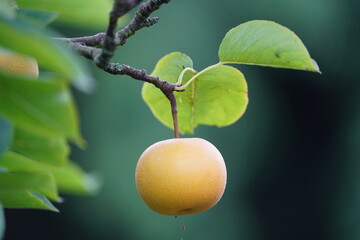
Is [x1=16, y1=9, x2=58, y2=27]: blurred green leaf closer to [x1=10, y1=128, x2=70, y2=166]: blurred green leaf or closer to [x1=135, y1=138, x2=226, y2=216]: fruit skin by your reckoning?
[x1=10, y1=128, x2=70, y2=166]: blurred green leaf

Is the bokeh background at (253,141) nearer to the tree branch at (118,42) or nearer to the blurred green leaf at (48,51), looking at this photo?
the tree branch at (118,42)

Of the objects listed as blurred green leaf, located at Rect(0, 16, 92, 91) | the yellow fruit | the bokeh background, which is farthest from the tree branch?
the bokeh background

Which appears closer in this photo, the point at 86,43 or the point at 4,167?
the point at 4,167

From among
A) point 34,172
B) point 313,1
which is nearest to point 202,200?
point 34,172

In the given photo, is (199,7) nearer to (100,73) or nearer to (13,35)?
(100,73)

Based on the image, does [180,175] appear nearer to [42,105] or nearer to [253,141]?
[42,105]
